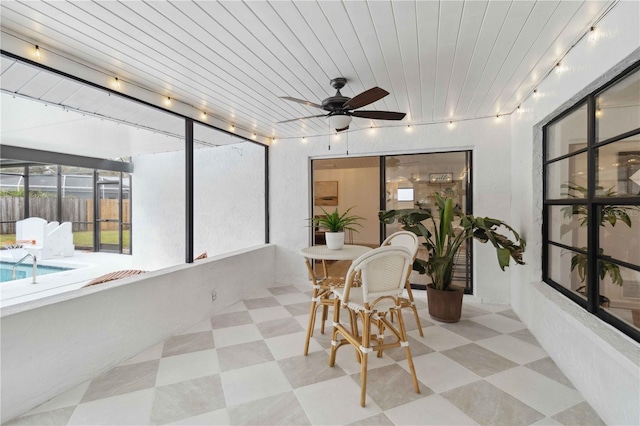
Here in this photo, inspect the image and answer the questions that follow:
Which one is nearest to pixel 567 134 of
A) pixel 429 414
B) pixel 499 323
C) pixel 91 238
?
pixel 499 323

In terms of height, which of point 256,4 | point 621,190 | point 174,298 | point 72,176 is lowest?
point 174,298

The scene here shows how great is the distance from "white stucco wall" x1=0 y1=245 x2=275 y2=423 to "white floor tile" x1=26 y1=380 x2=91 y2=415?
0.12ft

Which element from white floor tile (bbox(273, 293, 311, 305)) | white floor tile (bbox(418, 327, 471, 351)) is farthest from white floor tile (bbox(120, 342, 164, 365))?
white floor tile (bbox(418, 327, 471, 351))

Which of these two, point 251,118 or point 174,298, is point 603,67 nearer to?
point 251,118

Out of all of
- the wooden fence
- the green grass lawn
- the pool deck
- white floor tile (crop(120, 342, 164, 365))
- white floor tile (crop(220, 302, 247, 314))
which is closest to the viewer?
white floor tile (crop(120, 342, 164, 365))

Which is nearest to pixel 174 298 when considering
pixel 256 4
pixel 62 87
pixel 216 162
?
pixel 62 87

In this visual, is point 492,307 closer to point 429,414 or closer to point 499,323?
point 499,323

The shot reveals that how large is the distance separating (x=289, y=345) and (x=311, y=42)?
2.57 metres

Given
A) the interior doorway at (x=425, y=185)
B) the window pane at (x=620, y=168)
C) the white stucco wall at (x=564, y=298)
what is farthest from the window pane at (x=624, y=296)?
the interior doorway at (x=425, y=185)

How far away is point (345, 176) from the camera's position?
838cm

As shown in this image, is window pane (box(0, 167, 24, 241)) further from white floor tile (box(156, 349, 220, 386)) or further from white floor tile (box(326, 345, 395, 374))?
white floor tile (box(326, 345, 395, 374))

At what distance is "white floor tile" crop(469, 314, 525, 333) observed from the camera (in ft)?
10.2

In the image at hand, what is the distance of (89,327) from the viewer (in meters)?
2.23

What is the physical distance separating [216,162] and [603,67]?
5.29 m
